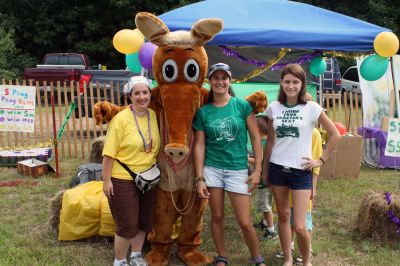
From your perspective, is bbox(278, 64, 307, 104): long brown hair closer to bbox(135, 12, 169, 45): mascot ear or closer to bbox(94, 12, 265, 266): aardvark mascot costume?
bbox(94, 12, 265, 266): aardvark mascot costume

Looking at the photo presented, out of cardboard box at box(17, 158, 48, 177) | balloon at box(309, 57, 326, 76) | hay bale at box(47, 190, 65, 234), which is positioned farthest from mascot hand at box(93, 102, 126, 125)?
balloon at box(309, 57, 326, 76)

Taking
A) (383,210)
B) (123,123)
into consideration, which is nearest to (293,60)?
(383,210)

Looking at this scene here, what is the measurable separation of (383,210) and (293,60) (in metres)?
3.85

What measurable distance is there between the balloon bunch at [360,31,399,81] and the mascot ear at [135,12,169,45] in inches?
113

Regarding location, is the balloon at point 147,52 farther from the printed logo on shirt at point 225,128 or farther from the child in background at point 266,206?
the child in background at point 266,206

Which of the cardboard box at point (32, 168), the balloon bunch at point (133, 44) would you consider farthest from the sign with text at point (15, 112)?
the balloon bunch at point (133, 44)

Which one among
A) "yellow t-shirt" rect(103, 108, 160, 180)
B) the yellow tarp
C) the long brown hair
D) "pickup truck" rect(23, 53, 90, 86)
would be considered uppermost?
"pickup truck" rect(23, 53, 90, 86)

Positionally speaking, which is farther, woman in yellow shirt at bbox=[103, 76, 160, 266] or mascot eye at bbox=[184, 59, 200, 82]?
mascot eye at bbox=[184, 59, 200, 82]

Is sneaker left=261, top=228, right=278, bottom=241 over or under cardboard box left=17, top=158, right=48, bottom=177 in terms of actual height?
under

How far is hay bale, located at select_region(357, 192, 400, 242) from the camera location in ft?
14.8

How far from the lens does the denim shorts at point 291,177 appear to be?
11.5 ft

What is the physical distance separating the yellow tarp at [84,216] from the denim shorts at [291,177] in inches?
67.3

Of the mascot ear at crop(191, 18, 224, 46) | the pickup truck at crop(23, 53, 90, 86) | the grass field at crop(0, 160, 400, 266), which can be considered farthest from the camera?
the pickup truck at crop(23, 53, 90, 86)

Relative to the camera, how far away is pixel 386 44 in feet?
17.2
